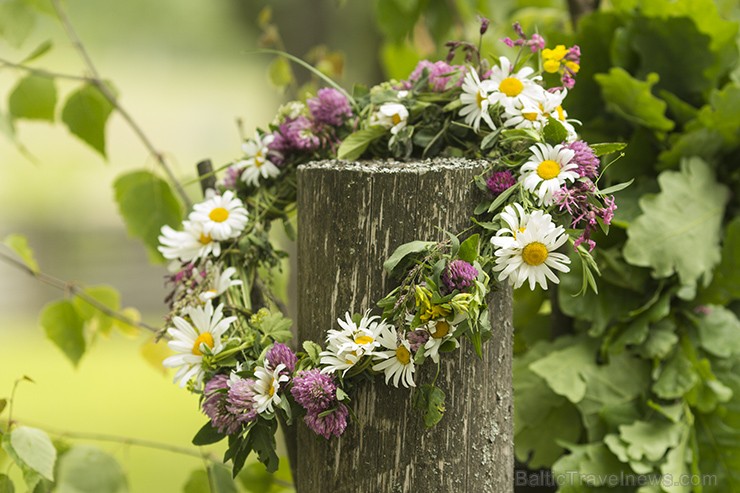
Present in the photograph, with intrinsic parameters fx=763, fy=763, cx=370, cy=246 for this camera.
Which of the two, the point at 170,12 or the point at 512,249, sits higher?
the point at 170,12

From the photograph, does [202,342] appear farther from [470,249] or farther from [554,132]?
[554,132]

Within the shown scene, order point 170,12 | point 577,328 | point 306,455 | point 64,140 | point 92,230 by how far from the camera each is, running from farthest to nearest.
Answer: point 92,230 → point 64,140 → point 170,12 → point 577,328 → point 306,455

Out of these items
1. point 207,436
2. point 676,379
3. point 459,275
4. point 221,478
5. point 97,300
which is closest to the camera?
point 459,275

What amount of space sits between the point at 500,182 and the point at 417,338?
19 cm

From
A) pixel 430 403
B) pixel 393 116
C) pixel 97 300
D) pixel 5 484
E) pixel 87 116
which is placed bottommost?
pixel 5 484

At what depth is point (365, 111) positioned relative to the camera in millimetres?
1005

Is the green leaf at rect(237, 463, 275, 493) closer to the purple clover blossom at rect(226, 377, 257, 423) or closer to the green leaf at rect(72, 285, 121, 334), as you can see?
the green leaf at rect(72, 285, 121, 334)

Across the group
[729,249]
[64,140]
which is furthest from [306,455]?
[64,140]

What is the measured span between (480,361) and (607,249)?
0.61 m

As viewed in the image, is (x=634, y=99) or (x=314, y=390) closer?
(x=314, y=390)

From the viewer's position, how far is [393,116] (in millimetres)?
946

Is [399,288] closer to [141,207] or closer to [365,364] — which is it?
[365,364]

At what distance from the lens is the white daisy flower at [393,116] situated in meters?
0.94

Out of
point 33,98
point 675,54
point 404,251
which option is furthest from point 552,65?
point 33,98
